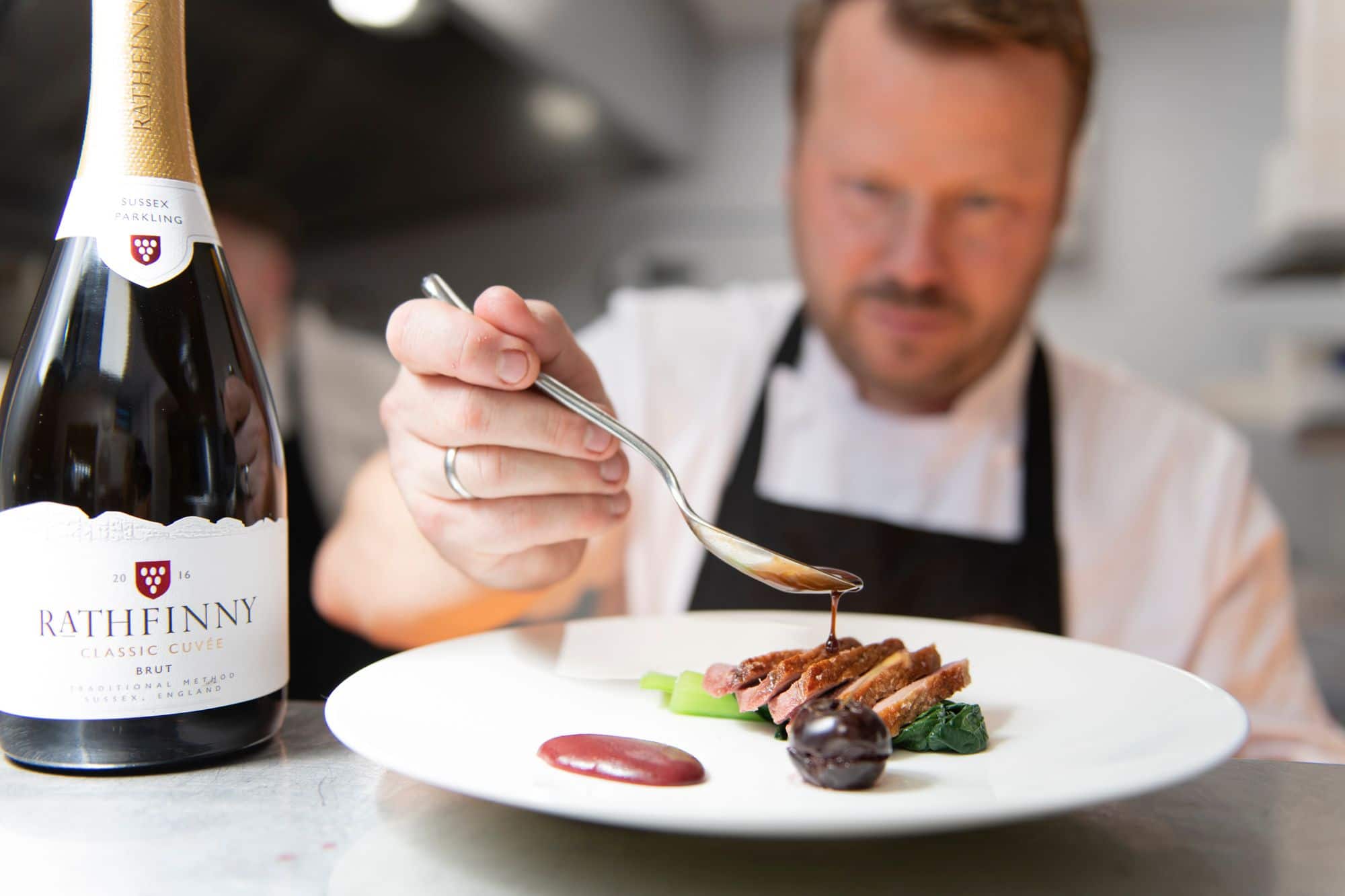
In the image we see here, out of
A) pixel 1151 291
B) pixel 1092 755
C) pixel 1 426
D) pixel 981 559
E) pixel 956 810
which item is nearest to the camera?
pixel 956 810

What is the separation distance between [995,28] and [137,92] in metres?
1.40

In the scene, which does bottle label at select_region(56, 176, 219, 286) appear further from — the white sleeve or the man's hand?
the white sleeve

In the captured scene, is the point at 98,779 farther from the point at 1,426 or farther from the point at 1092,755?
the point at 1092,755

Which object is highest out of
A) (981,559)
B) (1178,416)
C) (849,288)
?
(849,288)

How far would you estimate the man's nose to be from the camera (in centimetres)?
150

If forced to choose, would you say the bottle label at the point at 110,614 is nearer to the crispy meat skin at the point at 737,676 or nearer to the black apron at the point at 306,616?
the crispy meat skin at the point at 737,676

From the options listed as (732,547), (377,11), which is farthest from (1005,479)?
(377,11)

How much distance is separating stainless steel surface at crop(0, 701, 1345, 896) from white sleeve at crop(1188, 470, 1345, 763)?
950mm

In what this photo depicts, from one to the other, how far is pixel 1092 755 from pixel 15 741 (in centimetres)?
47

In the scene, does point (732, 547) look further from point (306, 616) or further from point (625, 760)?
point (306, 616)

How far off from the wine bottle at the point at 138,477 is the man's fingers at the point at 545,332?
137 millimetres

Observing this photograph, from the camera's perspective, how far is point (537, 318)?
1.88 feet

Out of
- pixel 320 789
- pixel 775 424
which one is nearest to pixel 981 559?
pixel 775 424

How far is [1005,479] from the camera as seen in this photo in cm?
151
